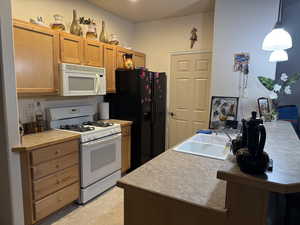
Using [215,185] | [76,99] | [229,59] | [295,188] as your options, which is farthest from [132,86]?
[295,188]

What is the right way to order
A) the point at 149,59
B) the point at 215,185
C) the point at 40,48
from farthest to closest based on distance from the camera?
the point at 149,59, the point at 40,48, the point at 215,185

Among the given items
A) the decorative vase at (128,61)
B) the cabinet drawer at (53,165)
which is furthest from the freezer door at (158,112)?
the cabinet drawer at (53,165)

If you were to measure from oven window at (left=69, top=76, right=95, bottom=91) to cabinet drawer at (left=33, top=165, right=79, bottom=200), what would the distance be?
3.34ft

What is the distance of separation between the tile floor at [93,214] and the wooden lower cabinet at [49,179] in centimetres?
14

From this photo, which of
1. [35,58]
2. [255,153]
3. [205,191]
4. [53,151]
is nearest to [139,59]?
[35,58]

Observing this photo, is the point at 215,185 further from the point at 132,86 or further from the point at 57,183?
the point at 132,86

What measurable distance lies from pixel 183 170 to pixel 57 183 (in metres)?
1.51

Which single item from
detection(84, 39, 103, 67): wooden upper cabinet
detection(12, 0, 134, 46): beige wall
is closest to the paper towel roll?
detection(84, 39, 103, 67): wooden upper cabinet

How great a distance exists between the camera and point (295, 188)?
72 cm

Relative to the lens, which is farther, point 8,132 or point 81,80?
point 81,80

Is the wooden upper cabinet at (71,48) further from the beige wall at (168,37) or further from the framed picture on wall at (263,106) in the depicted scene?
the framed picture on wall at (263,106)

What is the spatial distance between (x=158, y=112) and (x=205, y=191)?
2.69m

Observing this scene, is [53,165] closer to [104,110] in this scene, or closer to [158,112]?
[104,110]

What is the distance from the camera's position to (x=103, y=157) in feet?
8.81
